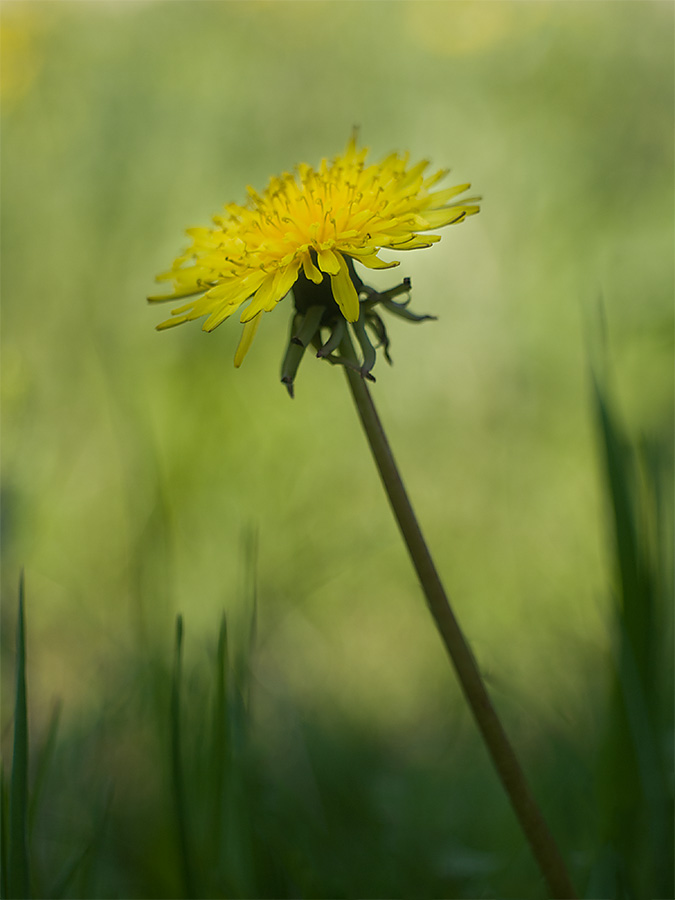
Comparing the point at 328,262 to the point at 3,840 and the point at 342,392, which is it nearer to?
the point at 3,840

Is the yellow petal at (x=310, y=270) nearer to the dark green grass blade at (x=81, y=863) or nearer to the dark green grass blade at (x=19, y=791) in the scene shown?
the dark green grass blade at (x=19, y=791)

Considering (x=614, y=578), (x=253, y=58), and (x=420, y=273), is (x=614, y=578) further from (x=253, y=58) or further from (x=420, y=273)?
(x=253, y=58)

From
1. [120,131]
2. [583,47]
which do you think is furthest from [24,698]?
[583,47]

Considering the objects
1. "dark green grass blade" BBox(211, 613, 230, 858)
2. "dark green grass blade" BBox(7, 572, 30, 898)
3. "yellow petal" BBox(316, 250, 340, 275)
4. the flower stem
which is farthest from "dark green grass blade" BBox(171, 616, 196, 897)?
"yellow petal" BBox(316, 250, 340, 275)

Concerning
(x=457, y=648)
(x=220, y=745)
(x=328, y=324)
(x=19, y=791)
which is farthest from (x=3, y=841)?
(x=328, y=324)

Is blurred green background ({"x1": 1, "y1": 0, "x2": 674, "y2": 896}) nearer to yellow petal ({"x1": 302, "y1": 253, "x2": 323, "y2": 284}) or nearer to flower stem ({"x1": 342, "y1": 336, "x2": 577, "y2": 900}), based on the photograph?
flower stem ({"x1": 342, "y1": 336, "x2": 577, "y2": 900})

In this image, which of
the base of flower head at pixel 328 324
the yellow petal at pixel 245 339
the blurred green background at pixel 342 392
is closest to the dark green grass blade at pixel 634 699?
the blurred green background at pixel 342 392

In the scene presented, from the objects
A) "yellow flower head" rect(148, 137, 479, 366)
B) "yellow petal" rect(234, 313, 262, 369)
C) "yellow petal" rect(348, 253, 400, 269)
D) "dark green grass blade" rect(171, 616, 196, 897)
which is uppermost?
"yellow flower head" rect(148, 137, 479, 366)
